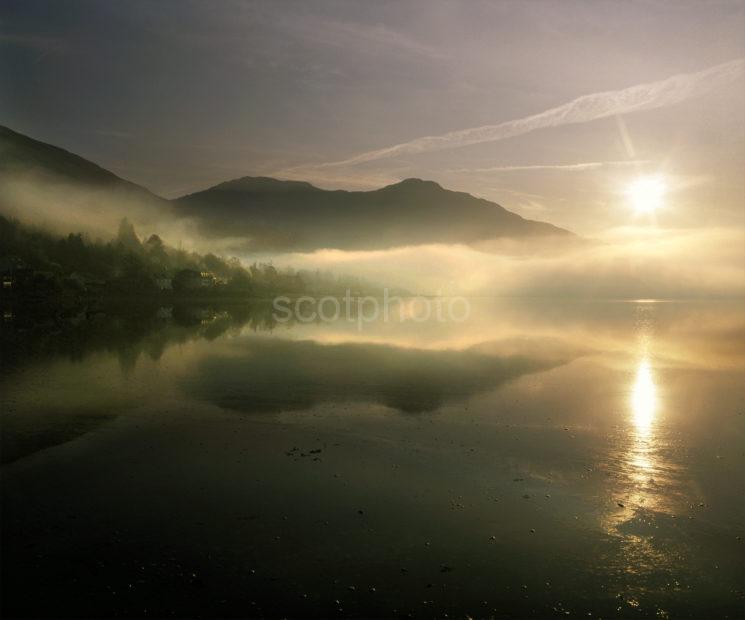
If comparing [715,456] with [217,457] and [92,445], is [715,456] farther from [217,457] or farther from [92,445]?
[92,445]

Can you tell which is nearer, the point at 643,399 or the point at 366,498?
the point at 366,498

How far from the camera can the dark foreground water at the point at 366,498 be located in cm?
1436

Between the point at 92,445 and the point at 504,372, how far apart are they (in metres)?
38.6

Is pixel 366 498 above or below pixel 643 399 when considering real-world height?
above

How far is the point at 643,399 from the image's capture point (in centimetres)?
4269

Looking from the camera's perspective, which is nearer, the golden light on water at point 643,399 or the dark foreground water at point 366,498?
the dark foreground water at point 366,498

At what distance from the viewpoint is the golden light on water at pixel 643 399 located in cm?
3516

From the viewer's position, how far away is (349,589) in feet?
47.3

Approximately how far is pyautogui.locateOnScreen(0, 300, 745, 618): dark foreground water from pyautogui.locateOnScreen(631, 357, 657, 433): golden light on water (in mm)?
388

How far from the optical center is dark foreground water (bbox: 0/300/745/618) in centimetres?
1436

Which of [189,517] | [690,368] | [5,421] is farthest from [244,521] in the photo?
[690,368]

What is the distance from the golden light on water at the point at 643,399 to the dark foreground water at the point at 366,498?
15.3 inches

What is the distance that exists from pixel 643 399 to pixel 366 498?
30828mm

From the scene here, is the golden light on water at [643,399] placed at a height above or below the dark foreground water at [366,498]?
below
